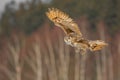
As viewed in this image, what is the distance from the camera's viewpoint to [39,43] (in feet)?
174

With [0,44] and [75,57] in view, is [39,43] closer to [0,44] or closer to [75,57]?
[75,57]

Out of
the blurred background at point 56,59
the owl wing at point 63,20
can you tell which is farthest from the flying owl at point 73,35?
the blurred background at point 56,59

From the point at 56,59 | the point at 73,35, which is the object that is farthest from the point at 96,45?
the point at 56,59

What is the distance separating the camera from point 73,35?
16.1ft

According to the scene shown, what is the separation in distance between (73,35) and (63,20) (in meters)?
0.16

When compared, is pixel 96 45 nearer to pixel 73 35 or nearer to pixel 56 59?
pixel 73 35

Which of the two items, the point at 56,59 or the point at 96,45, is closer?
the point at 96,45

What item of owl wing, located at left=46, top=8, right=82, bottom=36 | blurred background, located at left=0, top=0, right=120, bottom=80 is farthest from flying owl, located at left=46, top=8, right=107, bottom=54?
blurred background, located at left=0, top=0, right=120, bottom=80

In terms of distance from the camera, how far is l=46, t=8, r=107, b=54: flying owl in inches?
188

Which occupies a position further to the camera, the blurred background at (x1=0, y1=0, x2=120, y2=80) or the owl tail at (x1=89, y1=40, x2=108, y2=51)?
the blurred background at (x1=0, y1=0, x2=120, y2=80)

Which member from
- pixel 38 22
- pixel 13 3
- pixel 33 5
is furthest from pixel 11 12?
pixel 38 22

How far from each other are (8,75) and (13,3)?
4002cm

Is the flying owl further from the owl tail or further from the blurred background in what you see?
the blurred background

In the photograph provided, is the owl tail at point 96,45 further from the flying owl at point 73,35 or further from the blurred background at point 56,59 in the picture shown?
the blurred background at point 56,59
